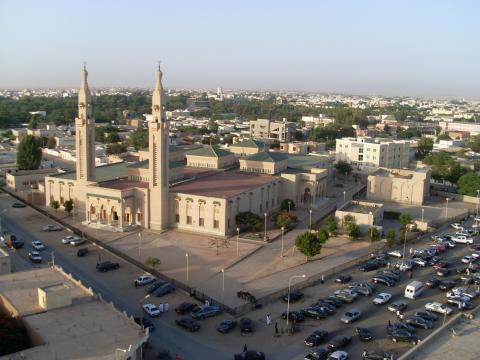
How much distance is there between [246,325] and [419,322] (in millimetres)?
7647

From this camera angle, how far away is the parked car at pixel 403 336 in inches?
814

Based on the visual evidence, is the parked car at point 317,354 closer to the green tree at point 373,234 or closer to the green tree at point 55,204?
the green tree at point 373,234

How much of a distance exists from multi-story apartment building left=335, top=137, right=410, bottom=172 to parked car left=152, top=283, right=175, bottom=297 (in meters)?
39.7

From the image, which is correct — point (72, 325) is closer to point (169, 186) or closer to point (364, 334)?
point (364, 334)

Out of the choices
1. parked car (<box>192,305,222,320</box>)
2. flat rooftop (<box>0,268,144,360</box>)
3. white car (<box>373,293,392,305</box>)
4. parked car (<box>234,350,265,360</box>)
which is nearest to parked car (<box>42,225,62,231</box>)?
flat rooftop (<box>0,268,144,360</box>)

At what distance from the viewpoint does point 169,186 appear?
37562 mm

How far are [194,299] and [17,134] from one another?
65.8 metres

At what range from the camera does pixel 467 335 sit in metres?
18.1

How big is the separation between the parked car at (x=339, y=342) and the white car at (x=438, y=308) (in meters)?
5.89

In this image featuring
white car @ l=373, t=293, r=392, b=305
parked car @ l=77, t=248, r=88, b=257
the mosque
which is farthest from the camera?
the mosque

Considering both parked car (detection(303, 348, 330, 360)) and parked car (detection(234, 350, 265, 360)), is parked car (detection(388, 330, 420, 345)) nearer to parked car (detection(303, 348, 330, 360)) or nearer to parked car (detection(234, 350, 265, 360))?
parked car (detection(303, 348, 330, 360))

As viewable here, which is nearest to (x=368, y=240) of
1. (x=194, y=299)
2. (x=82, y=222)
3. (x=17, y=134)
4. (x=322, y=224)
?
(x=322, y=224)

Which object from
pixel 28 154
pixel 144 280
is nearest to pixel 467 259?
pixel 144 280

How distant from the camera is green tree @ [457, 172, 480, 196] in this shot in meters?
49.0
